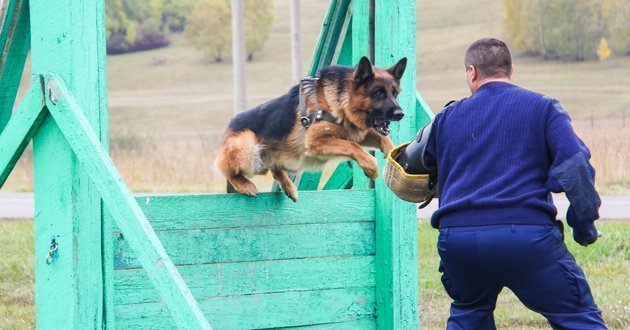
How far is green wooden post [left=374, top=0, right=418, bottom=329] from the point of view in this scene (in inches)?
206

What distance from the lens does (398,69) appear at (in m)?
5.18

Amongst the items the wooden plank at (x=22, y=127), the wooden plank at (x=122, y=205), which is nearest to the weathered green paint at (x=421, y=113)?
the wooden plank at (x=122, y=205)

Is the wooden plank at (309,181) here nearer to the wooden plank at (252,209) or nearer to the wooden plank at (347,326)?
the wooden plank at (252,209)

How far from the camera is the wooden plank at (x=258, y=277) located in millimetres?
4668

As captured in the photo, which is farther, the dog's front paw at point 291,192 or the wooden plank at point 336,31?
the wooden plank at point 336,31

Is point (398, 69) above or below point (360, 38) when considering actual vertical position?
below

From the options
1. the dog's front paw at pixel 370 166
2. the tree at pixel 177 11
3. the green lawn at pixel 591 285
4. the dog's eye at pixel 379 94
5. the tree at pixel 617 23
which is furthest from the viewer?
the tree at pixel 177 11

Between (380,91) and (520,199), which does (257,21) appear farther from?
(520,199)

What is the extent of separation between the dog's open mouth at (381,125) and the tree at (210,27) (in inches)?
1606

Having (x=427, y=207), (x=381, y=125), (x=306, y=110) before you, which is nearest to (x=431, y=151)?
(x=381, y=125)

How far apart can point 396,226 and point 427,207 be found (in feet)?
27.7

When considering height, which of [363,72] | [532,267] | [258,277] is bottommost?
[258,277]

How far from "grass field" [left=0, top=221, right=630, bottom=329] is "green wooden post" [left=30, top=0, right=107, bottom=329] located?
279cm

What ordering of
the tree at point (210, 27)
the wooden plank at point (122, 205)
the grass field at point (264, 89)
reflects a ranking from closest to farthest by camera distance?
the wooden plank at point (122, 205)
the grass field at point (264, 89)
the tree at point (210, 27)
